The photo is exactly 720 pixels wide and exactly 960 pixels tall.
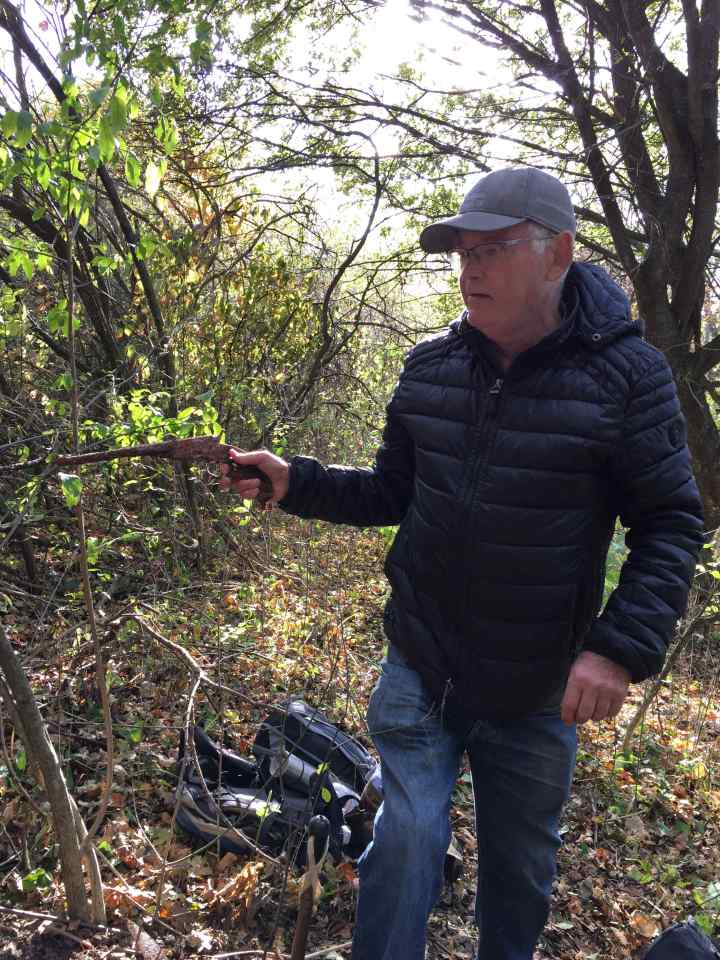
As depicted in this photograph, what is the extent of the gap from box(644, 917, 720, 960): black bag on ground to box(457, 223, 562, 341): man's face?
1806mm

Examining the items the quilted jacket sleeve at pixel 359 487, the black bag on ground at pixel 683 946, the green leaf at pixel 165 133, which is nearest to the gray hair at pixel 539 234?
the quilted jacket sleeve at pixel 359 487

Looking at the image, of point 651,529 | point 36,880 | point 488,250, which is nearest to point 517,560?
point 651,529

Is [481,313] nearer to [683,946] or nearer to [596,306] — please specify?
[596,306]

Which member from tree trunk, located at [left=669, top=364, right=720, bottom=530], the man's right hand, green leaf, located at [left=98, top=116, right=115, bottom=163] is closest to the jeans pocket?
the man's right hand

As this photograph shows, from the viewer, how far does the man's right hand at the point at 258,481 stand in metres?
2.46

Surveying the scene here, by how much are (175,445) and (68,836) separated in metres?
1.21

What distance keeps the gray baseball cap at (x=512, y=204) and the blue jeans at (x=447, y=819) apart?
1.23 metres

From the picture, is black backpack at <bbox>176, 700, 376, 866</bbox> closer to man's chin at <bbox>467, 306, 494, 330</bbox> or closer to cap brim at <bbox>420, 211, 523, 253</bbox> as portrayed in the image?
man's chin at <bbox>467, 306, 494, 330</bbox>

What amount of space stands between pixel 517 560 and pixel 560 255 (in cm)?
86

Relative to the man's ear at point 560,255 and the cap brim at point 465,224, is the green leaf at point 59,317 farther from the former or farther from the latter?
the man's ear at point 560,255

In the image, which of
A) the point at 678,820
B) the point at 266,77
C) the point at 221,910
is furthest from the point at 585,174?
the point at 221,910

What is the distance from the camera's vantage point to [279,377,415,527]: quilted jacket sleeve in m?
2.54

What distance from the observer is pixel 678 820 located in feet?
13.6

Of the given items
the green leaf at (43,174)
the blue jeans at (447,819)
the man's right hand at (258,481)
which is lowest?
the blue jeans at (447,819)
